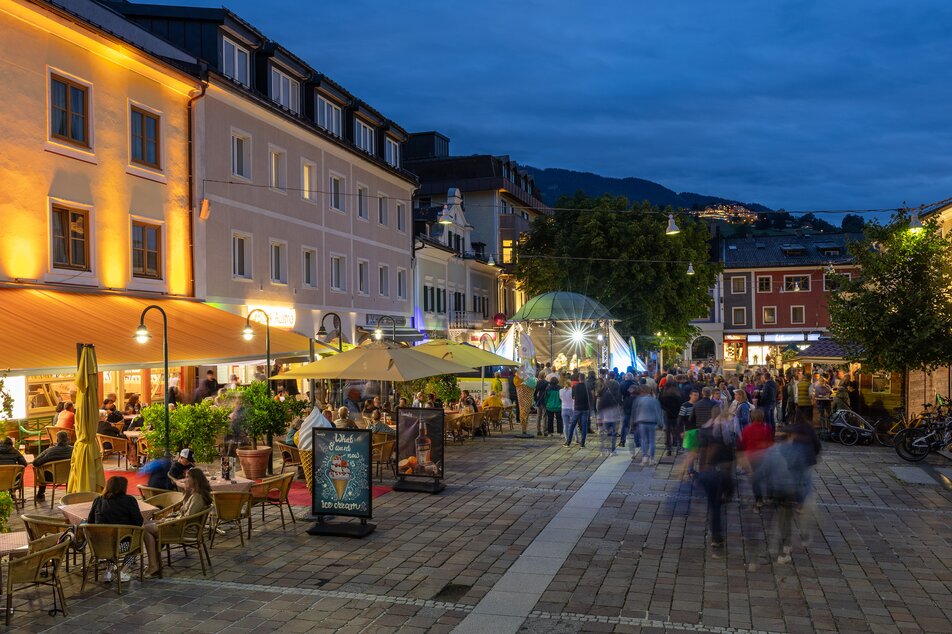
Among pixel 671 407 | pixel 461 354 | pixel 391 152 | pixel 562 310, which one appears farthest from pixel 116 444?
pixel 391 152

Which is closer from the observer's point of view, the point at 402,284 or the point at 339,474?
the point at 339,474

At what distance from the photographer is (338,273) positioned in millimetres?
31281

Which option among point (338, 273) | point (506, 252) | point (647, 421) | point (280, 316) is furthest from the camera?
point (506, 252)

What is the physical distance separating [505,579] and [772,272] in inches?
2680

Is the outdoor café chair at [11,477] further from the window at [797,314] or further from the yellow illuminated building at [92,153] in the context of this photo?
the window at [797,314]

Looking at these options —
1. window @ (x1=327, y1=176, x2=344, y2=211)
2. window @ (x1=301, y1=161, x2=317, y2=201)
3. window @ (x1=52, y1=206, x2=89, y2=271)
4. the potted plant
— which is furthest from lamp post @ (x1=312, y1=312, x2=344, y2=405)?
window @ (x1=327, y1=176, x2=344, y2=211)

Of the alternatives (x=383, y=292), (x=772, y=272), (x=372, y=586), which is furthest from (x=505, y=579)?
(x=772, y=272)

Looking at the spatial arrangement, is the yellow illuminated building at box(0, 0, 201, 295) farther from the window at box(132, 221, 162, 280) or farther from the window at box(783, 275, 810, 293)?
the window at box(783, 275, 810, 293)

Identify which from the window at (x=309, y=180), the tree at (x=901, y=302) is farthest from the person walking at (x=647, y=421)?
the window at (x=309, y=180)

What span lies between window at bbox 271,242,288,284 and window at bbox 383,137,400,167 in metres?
9.50

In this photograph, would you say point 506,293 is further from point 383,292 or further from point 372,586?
point 372,586

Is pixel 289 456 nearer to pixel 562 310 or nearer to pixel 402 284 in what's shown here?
pixel 562 310

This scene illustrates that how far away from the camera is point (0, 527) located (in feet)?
27.9

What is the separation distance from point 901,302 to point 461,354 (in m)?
10.8
